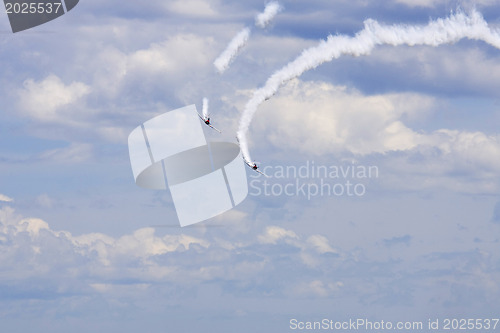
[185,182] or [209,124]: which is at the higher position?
[209,124]

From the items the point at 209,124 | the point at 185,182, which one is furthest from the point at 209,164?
the point at 209,124

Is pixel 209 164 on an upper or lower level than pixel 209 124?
lower

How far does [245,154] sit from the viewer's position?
16088 centimetres

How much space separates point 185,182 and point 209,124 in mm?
35894

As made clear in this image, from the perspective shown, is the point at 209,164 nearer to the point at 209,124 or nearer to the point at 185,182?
the point at 185,182

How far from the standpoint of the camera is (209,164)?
648 feet

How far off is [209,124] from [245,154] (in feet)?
38.0

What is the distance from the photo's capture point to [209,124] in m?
167

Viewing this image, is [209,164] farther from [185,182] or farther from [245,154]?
[245,154]

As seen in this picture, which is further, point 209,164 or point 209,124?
point 209,164

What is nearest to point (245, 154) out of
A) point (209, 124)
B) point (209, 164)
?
point (209, 124)

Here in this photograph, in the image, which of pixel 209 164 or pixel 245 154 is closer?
pixel 245 154

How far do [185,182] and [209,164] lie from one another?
25.6 ft

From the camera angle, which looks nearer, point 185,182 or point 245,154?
point 245,154
